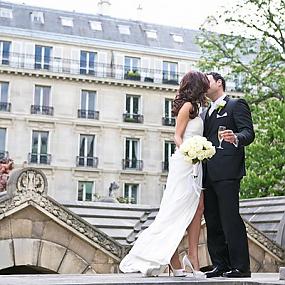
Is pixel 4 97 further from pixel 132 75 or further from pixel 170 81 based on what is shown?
pixel 170 81

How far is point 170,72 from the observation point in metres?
55.8

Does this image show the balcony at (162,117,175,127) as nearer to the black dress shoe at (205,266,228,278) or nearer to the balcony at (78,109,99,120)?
the balcony at (78,109,99,120)

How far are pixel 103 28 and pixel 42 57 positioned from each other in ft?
23.5

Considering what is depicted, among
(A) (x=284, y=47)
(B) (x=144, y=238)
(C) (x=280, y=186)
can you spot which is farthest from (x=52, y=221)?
(A) (x=284, y=47)

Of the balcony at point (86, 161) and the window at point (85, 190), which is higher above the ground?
the balcony at point (86, 161)

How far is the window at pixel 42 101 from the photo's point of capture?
51.3 meters

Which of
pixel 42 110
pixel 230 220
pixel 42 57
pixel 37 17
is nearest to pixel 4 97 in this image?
pixel 42 110

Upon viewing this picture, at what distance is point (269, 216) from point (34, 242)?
492 centimetres

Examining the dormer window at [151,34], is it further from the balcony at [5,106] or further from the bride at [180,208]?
the bride at [180,208]

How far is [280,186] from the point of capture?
28.3 m

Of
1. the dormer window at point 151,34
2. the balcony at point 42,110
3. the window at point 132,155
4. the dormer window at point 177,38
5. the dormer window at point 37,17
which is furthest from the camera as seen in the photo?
the dormer window at point 177,38

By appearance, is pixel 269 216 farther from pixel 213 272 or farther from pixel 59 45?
pixel 59 45

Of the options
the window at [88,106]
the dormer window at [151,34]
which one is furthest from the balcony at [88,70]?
the dormer window at [151,34]

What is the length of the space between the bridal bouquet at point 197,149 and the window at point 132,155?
4608 cm
